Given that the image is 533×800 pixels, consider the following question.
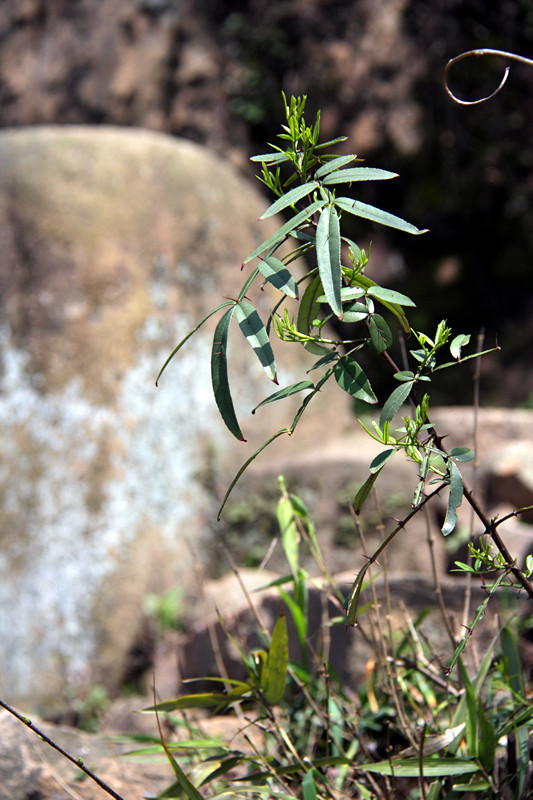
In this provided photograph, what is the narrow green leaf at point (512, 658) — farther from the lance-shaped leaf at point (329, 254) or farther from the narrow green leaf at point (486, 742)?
the lance-shaped leaf at point (329, 254)

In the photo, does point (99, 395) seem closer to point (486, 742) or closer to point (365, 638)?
point (365, 638)

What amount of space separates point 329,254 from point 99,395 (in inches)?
103

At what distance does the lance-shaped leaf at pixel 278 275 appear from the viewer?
866mm

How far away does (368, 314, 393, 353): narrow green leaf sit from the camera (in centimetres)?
92

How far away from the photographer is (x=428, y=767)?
114 cm

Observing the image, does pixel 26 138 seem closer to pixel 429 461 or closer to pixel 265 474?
pixel 265 474

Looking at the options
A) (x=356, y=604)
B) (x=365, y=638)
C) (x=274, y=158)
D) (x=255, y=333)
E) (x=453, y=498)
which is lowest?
(x=365, y=638)

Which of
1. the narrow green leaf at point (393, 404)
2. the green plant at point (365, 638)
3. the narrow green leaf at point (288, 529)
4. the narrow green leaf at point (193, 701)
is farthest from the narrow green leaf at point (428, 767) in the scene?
the narrow green leaf at point (393, 404)

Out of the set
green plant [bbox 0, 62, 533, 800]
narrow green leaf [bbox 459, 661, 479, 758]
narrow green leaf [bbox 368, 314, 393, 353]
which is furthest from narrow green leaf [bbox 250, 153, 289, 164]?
narrow green leaf [bbox 459, 661, 479, 758]

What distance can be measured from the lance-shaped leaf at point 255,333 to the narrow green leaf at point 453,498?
23 cm

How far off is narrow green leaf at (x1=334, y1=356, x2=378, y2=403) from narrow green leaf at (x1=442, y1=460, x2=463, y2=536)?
0.40 feet

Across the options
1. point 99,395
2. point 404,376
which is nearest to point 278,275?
point 404,376

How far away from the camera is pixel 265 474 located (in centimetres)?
342

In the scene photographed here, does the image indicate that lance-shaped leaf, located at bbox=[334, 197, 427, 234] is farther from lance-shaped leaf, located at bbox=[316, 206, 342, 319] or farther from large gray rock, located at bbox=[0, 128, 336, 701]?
large gray rock, located at bbox=[0, 128, 336, 701]
